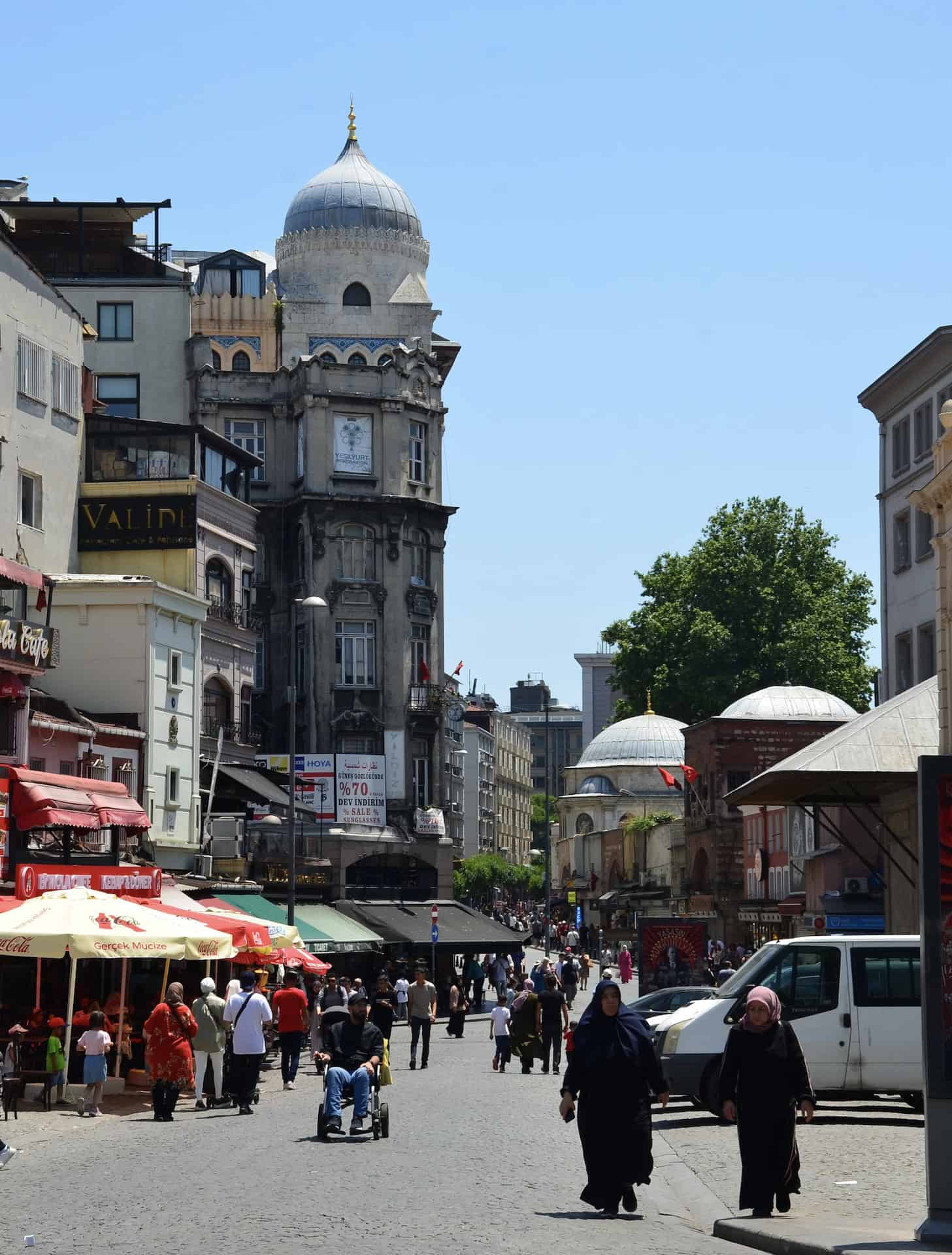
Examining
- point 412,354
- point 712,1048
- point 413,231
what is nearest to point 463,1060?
point 712,1048

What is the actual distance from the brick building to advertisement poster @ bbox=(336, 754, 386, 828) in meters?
12.6

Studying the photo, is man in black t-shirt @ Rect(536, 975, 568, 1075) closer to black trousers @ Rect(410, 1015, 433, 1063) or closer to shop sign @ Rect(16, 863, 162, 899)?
black trousers @ Rect(410, 1015, 433, 1063)

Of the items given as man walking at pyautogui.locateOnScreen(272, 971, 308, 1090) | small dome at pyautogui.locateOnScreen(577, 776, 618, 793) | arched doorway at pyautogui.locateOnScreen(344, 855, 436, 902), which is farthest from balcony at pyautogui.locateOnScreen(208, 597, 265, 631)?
small dome at pyautogui.locateOnScreen(577, 776, 618, 793)

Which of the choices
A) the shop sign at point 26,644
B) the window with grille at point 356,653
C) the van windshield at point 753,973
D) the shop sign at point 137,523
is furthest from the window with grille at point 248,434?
the van windshield at point 753,973

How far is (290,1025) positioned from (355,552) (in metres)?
44.7

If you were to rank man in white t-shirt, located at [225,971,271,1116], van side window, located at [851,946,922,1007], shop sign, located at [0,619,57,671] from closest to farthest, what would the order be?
van side window, located at [851,946,922,1007], man in white t-shirt, located at [225,971,271,1116], shop sign, located at [0,619,57,671]

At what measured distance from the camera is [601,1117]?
559 inches

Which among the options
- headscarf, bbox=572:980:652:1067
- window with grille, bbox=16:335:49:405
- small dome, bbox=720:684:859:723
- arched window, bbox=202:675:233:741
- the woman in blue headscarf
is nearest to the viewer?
the woman in blue headscarf

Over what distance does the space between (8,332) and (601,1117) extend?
35.2m

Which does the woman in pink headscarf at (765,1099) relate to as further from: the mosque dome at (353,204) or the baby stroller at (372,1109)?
the mosque dome at (353,204)

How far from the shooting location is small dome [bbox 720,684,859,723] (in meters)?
73.7

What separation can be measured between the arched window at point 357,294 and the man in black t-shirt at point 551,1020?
45.9 m

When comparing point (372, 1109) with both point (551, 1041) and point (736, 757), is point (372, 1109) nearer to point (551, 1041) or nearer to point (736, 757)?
point (551, 1041)

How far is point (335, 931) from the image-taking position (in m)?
46.7
